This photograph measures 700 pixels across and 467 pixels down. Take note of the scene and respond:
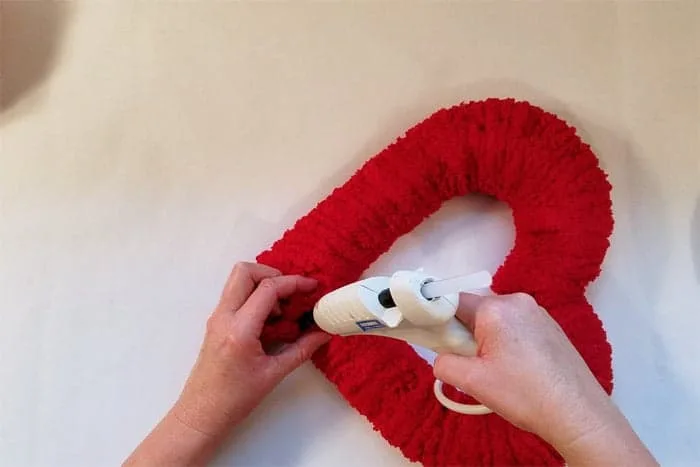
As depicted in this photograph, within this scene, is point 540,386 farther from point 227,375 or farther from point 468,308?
point 227,375

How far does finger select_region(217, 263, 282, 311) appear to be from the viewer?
83 cm

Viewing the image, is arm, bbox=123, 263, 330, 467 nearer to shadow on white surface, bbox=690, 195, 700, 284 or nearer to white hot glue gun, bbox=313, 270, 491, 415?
white hot glue gun, bbox=313, 270, 491, 415

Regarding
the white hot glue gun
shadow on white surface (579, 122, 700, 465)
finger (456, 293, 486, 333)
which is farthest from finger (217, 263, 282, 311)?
shadow on white surface (579, 122, 700, 465)

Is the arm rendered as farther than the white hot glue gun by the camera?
Yes

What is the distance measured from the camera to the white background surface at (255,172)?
870 millimetres

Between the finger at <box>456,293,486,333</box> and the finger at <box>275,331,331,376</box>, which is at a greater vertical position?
the finger at <box>275,331,331,376</box>

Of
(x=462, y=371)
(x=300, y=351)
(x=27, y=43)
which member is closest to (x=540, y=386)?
(x=462, y=371)

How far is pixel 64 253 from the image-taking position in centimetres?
92

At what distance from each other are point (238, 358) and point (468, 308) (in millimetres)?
241

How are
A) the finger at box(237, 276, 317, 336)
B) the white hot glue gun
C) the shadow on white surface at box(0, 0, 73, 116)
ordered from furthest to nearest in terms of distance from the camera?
1. the shadow on white surface at box(0, 0, 73, 116)
2. the finger at box(237, 276, 317, 336)
3. the white hot glue gun

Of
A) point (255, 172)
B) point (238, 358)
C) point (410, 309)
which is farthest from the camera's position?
point (255, 172)

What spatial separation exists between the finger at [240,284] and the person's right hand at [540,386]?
242mm

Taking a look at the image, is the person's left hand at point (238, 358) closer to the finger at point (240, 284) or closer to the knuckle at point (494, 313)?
the finger at point (240, 284)

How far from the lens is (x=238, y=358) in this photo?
802 millimetres
